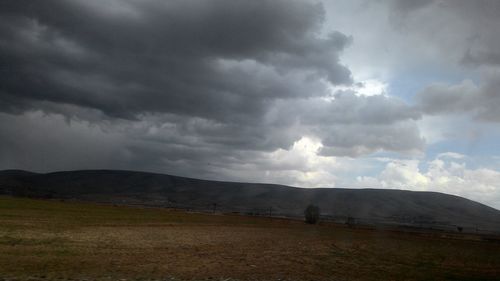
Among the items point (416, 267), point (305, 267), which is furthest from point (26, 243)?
point (416, 267)

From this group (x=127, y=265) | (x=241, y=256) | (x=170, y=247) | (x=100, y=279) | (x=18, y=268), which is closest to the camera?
(x=100, y=279)

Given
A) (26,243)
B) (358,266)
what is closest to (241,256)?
(358,266)

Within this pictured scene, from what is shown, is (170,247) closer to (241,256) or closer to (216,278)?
(241,256)

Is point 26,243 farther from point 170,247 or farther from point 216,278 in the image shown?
point 216,278

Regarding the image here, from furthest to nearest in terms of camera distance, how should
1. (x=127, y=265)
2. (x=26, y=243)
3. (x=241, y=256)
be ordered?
(x=241, y=256) < (x=26, y=243) < (x=127, y=265)

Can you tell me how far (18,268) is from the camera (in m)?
21.2

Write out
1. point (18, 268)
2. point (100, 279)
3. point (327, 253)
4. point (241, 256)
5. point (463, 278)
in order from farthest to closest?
point (327, 253) < point (241, 256) < point (463, 278) < point (18, 268) < point (100, 279)

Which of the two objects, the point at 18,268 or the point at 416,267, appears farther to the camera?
the point at 416,267

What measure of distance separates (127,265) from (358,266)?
17.0 metres

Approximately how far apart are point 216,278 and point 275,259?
10.6m

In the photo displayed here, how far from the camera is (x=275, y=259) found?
3228cm

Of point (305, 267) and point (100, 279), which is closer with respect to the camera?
point (100, 279)

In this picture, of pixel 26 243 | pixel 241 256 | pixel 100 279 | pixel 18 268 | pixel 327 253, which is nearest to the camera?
pixel 100 279

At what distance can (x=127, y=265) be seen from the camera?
24562mm
